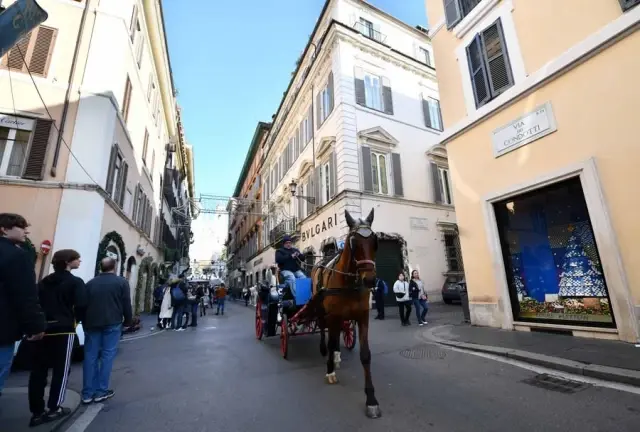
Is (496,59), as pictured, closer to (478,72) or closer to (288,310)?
(478,72)

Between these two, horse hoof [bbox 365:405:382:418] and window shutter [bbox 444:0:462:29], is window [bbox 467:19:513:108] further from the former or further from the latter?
horse hoof [bbox 365:405:382:418]

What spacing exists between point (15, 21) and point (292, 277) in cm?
543

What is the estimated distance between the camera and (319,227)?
17.7m

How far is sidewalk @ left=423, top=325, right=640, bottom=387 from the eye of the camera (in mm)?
4227

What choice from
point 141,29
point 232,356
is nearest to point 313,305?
point 232,356

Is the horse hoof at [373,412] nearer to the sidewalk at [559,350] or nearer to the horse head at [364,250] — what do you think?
the horse head at [364,250]

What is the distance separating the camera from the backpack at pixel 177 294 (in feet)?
38.4

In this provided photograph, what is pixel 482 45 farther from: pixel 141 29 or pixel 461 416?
pixel 141 29

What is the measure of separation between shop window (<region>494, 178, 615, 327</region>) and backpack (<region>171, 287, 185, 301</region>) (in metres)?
10.9

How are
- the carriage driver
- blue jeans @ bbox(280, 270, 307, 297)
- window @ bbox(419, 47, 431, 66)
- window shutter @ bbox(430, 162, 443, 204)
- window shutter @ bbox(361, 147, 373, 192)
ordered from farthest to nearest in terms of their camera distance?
1. window @ bbox(419, 47, 431, 66)
2. window shutter @ bbox(430, 162, 443, 204)
3. window shutter @ bbox(361, 147, 373, 192)
4. the carriage driver
5. blue jeans @ bbox(280, 270, 307, 297)

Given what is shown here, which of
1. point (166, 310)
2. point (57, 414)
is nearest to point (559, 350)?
point (57, 414)

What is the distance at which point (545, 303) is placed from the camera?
757 centimetres

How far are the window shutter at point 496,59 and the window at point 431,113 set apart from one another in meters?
10.2

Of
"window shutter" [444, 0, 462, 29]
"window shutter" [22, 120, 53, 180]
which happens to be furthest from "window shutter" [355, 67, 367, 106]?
"window shutter" [22, 120, 53, 180]
